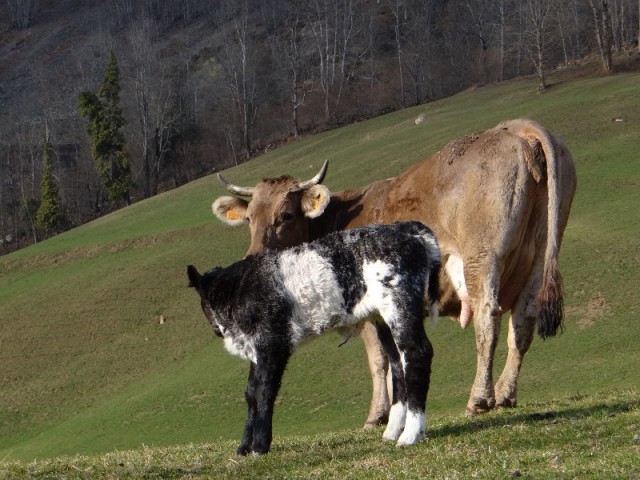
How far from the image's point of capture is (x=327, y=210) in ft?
45.6

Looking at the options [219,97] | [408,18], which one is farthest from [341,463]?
[408,18]

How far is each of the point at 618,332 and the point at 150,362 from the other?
15313mm

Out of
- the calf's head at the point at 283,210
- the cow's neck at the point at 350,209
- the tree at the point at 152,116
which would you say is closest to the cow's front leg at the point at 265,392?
the calf's head at the point at 283,210

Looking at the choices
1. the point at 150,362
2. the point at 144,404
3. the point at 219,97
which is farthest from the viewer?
the point at 219,97

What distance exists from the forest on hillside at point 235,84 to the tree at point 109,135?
0.45 ft

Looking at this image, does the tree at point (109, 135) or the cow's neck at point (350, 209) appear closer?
the cow's neck at point (350, 209)

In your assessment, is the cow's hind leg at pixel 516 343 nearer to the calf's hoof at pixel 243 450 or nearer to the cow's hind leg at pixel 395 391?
the cow's hind leg at pixel 395 391

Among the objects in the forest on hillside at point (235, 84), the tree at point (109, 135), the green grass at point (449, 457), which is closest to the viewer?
the green grass at point (449, 457)

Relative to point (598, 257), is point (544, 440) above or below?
above

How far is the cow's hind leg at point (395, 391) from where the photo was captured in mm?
9086

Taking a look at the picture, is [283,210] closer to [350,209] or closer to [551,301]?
[350,209]

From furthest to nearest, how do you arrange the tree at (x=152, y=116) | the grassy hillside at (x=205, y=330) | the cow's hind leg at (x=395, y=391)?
the tree at (x=152, y=116) → the grassy hillside at (x=205, y=330) → the cow's hind leg at (x=395, y=391)

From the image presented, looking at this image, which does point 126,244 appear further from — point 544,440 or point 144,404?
point 544,440

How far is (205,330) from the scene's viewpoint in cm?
3278
